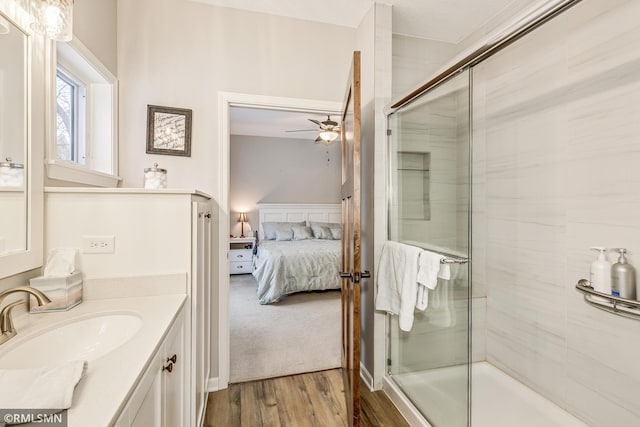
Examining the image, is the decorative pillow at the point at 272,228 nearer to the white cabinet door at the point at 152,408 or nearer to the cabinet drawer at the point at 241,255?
the cabinet drawer at the point at 241,255

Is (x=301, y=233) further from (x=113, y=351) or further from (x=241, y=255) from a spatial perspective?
(x=113, y=351)

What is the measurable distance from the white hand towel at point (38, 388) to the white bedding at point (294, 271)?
10.7 ft

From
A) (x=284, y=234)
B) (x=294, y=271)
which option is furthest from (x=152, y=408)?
(x=284, y=234)

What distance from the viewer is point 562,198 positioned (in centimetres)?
164

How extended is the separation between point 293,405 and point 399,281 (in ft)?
3.56

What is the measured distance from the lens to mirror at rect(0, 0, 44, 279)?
1034 mm

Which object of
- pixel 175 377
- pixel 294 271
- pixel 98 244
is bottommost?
pixel 294 271

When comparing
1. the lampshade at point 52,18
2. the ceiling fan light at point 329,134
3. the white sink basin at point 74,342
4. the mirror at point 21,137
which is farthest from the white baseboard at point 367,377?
the ceiling fan light at point 329,134

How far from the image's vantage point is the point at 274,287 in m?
3.82

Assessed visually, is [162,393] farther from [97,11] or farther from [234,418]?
[97,11]

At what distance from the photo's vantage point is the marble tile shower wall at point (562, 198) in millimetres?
1353

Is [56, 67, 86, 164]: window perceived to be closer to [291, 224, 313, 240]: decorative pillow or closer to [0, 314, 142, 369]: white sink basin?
[0, 314, 142, 369]: white sink basin

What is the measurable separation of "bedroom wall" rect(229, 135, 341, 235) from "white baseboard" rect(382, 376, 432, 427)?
4371mm

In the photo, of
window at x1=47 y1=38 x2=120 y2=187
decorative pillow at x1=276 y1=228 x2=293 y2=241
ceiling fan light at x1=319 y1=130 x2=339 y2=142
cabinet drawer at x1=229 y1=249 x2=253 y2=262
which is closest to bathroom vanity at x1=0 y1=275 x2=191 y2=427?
window at x1=47 y1=38 x2=120 y2=187
